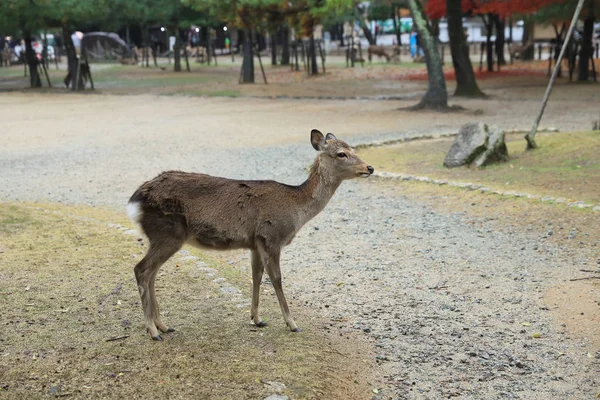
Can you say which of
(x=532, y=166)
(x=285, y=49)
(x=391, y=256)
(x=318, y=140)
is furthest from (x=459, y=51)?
(x=285, y=49)

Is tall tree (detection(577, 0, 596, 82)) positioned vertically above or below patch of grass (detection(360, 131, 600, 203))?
above

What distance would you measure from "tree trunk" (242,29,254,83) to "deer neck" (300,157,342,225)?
78.5ft

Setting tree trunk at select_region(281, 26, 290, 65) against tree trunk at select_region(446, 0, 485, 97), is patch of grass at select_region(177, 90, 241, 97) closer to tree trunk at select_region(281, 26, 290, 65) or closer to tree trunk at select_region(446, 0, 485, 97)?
tree trunk at select_region(446, 0, 485, 97)

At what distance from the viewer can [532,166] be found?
11508 mm

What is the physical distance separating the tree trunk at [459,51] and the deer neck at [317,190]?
17.8 meters

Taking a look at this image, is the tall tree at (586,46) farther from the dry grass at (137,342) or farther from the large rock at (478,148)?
the dry grass at (137,342)

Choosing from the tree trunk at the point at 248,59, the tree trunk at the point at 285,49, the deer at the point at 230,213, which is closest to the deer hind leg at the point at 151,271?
the deer at the point at 230,213

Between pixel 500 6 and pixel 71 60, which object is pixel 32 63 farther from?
pixel 500 6

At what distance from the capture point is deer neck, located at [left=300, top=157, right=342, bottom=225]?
5.44m

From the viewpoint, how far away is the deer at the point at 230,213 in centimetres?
505

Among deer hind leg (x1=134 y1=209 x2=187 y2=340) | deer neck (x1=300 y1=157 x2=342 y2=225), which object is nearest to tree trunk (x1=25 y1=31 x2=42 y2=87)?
deer neck (x1=300 y1=157 x2=342 y2=225)

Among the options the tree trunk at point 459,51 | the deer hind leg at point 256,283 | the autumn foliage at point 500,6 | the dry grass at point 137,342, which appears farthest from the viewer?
the autumn foliage at point 500,6

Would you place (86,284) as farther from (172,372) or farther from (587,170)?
(587,170)

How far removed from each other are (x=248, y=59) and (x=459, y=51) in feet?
30.2
